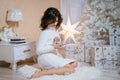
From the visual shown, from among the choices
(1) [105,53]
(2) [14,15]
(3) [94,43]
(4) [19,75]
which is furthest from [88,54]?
(2) [14,15]

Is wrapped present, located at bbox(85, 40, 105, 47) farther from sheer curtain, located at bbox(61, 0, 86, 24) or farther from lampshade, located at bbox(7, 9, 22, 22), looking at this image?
lampshade, located at bbox(7, 9, 22, 22)

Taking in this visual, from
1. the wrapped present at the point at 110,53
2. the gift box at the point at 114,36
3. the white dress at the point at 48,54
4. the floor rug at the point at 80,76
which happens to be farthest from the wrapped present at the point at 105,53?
the white dress at the point at 48,54

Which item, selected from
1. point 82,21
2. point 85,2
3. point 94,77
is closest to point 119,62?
point 94,77

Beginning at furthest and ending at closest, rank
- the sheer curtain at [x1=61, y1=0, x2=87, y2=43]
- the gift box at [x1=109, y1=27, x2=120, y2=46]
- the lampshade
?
1. the sheer curtain at [x1=61, y1=0, x2=87, y2=43]
2. the lampshade
3. the gift box at [x1=109, y1=27, x2=120, y2=46]

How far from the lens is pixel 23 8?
3.12m

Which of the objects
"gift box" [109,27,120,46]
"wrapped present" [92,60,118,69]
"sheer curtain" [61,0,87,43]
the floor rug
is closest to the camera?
the floor rug

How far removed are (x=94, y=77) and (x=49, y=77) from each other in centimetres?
48

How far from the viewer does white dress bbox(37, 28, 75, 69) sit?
2.18 m

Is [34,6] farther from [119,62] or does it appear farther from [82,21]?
[119,62]

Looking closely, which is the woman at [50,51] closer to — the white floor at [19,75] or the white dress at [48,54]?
the white dress at [48,54]

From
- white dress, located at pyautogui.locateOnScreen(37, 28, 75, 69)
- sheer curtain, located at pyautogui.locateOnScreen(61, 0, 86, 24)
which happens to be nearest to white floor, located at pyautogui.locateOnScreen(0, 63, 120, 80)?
white dress, located at pyautogui.locateOnScreen(37, 28, 75, 69)

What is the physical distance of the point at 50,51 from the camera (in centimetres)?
229

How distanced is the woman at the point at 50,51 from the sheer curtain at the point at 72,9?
60cm

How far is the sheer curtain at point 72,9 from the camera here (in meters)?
2.96
